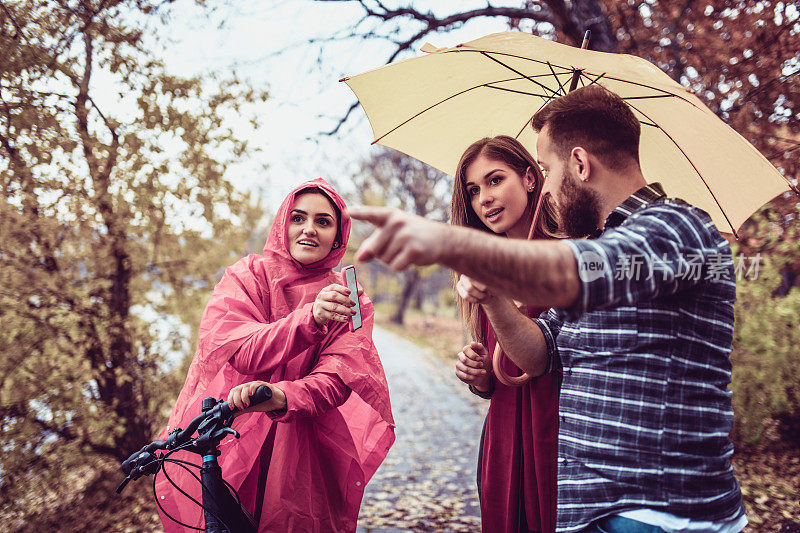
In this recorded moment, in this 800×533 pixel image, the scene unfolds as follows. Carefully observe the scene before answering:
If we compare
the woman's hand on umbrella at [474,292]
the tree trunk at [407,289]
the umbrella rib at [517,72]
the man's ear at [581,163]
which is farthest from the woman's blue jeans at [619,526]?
the tree trunk at [407,289]

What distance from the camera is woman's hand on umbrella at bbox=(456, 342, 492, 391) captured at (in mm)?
2082

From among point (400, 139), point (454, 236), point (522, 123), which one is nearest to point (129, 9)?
point (400, 139)

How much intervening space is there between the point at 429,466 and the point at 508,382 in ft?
14.5

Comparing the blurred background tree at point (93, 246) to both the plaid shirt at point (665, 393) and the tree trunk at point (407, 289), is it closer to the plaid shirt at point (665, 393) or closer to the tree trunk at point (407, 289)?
the plaid shirt at point (665, 393)

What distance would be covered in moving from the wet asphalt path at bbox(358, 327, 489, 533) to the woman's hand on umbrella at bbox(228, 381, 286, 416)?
10.1 ft

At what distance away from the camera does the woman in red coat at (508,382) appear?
6.51 ft

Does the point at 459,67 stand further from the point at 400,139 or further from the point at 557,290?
the point at 557,290

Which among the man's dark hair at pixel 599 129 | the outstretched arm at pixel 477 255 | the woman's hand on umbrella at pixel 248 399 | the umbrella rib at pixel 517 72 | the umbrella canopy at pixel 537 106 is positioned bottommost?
the woman's hand on umbrella at pixel 248 399

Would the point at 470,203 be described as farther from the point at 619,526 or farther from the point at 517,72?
the point at 619,526

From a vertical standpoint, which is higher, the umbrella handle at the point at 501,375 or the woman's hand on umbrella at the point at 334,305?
the woman's hand on umbrella at the point at 334,305

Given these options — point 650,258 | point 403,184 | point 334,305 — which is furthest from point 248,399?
point 403,184

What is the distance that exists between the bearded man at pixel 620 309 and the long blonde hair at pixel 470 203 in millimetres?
564

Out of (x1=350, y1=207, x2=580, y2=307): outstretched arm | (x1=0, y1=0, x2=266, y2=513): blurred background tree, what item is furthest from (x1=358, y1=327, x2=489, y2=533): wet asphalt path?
(x1=350, y1=207, x2=580, y2=307): outstretched arm

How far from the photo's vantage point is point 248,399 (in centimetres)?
174
